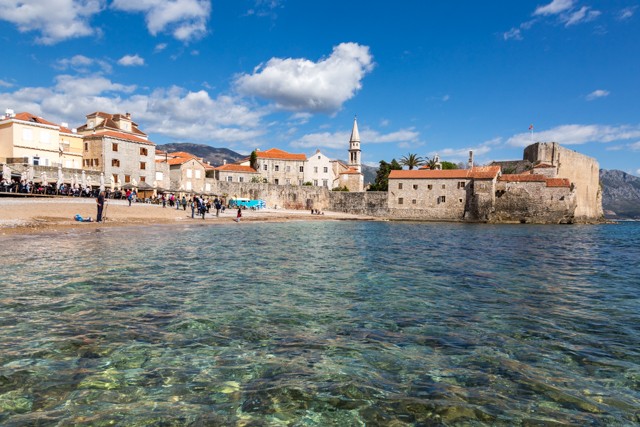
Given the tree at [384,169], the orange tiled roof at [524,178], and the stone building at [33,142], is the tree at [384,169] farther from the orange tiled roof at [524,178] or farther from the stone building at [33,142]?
the stone building at [33,142]

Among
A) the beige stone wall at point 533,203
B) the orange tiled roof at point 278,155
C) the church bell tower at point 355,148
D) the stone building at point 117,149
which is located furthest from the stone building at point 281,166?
the beige stone wall at point 533,203

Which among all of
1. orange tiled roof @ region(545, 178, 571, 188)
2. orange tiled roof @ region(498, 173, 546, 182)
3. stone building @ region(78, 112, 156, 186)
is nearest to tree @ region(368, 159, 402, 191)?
orange tiled roof @ region(498, 173, 546, 182)

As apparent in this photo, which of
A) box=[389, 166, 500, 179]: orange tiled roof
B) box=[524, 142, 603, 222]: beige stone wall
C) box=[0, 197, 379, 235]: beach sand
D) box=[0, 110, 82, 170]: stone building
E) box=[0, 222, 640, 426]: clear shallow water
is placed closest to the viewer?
box=[0, 222, 640, 426]: clear shallow water

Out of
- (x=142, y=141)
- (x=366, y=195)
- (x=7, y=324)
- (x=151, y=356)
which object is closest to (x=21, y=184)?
(x=142, y=141)

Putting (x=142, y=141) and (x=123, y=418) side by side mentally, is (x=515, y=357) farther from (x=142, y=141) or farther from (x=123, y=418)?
(x=142, y=141)

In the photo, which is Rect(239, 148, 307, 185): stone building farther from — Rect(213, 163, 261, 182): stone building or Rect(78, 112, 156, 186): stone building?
Rect(78, 112, 156, 186): stone building

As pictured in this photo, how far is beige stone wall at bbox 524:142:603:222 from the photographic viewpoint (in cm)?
6906

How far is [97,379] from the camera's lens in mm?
4867

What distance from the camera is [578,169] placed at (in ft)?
239

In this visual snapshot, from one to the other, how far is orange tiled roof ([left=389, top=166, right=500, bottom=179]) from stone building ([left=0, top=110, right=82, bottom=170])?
50241mm

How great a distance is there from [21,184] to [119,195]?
10.4 meters

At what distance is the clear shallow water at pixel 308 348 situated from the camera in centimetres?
429

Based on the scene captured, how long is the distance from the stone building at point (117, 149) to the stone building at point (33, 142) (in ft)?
8.18

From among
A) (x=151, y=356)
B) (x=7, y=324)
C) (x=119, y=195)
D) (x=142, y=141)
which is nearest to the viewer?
(x=151, y=356)
